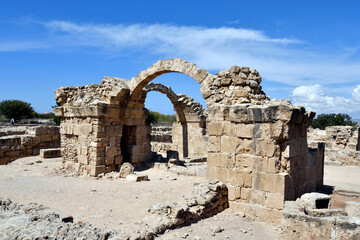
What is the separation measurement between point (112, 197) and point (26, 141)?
284 inches

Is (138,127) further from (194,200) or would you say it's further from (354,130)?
(354,130)

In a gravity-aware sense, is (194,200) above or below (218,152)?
below

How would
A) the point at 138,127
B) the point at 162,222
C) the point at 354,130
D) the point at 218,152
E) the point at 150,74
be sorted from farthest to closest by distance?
the point at 354,130 < the point at 138,127 < the point at 150,74 < the point at 218,152 < the point at 162,222

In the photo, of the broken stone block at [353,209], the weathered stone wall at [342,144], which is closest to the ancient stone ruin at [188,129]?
the weathered stone wall at [342,144]

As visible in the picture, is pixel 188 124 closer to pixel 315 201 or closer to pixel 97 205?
pixel 97 205

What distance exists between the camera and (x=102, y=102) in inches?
378

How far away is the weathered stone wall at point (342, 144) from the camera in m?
13.6

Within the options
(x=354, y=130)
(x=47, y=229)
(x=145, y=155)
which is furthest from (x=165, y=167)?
(x=354, y=130)

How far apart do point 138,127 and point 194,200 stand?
5595 millimetres

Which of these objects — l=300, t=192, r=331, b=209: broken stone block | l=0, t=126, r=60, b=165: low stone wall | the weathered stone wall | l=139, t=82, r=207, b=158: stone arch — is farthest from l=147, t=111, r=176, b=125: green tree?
l=300, t=192, r=331, b=209: broken stone block

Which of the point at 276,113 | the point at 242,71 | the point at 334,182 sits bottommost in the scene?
the point at 334,182

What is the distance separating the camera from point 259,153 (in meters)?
6.03

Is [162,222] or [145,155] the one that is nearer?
[162,222]

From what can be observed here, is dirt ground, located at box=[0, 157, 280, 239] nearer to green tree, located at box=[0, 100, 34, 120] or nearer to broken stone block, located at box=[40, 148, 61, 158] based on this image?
broken stone block, located at box=[40, 148, 61, 158]
